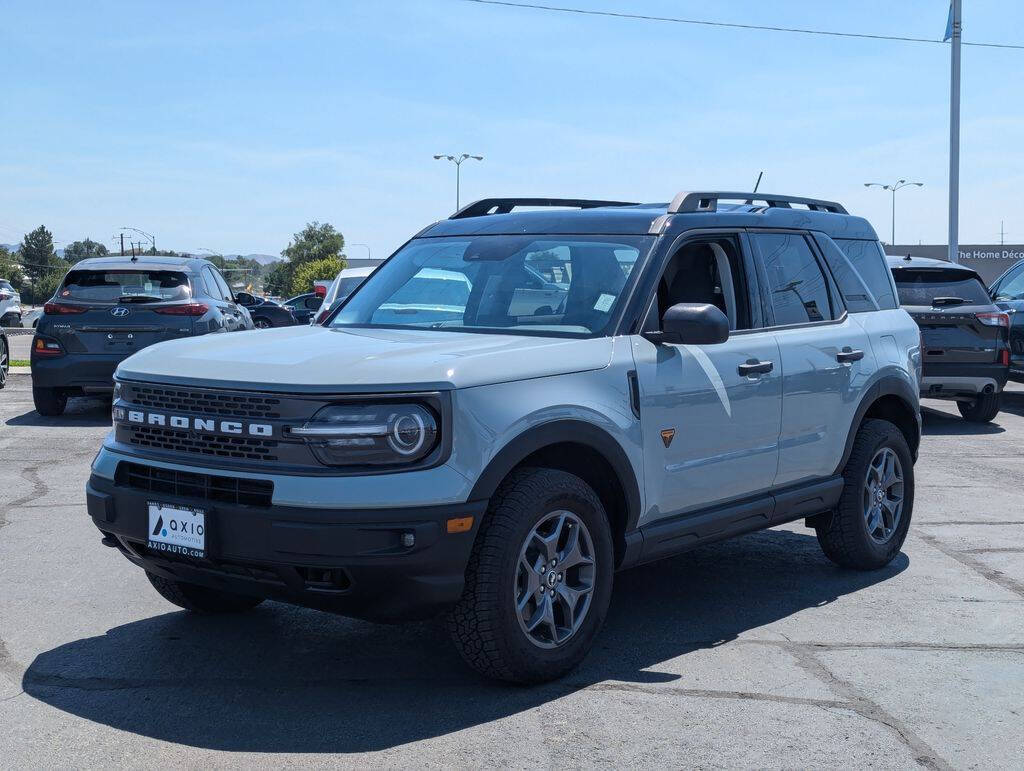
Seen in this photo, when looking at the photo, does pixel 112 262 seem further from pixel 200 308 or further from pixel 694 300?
pixel 694 300

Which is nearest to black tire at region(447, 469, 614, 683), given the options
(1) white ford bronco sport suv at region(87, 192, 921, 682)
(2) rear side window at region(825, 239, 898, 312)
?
(1) white ford bronco sport suv at region(87, 192, 921, 682)

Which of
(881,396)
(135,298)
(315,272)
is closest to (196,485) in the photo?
(881,396)

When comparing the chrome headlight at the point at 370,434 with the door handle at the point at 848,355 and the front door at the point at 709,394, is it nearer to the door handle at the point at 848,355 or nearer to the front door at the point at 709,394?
the front door at the point at 709,394

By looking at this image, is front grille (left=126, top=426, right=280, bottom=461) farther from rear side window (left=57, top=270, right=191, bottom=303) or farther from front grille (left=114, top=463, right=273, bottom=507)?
rear side window (left=57, top=270, right=191, bottom=303)

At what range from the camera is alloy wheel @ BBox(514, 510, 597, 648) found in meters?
4.53

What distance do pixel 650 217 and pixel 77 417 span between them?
377 inches

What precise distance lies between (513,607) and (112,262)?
10011mm

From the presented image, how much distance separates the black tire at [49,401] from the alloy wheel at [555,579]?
969 centimetres

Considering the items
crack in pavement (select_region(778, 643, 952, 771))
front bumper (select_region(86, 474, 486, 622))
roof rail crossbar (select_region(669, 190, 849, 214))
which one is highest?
roof rail crossbar (select_region(669, 190, 849, 214))

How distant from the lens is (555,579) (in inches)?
182

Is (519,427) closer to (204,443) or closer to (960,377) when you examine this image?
(204,443)

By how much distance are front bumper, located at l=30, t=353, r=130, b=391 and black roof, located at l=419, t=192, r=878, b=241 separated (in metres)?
7.23

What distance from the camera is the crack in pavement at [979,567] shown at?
6289mm

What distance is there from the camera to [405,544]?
4129 millimetres
